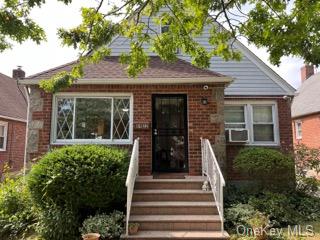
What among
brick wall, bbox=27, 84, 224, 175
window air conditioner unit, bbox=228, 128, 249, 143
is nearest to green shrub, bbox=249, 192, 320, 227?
brick wall, bbox=27, 84, 224, 175

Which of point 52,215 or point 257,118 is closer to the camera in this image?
point 52,215

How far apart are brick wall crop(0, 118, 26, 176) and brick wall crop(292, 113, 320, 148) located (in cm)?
1620

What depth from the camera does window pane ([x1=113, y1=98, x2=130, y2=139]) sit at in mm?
9172

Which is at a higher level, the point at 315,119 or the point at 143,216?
the point at 315,119

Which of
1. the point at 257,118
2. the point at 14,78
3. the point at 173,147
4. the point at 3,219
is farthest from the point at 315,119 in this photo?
the point at 14,78

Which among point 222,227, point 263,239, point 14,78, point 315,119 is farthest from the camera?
point 14,78

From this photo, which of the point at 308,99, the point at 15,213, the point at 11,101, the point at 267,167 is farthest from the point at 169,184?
the point at 308,99

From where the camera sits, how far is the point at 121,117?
9.23 m

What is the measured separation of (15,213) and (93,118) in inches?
129

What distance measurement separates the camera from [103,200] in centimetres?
673

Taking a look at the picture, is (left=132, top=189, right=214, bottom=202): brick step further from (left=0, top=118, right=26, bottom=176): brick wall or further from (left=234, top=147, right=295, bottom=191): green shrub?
(left=0, top=118, right=26, bottom=176): brick wall

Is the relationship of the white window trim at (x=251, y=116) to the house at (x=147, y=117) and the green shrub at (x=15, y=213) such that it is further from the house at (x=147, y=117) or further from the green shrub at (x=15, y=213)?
the green shrub at (x=15, y=213)

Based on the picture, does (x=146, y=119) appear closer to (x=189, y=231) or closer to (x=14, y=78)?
(x=189, y=231)

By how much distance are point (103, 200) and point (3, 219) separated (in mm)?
2418
